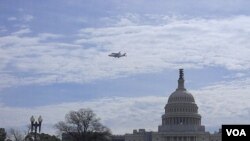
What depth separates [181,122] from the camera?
176 m

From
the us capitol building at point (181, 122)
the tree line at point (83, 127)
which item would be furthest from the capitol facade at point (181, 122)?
the tree line at point (83, 127)

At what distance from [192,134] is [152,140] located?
13597mm

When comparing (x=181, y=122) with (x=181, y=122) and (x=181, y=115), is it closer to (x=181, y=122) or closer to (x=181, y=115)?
(x=181, y=122)

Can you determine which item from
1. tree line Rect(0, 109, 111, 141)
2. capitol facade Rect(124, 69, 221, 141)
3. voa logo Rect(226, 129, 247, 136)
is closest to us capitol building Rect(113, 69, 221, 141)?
capitol facade Rect(124, 69, 221, 141)

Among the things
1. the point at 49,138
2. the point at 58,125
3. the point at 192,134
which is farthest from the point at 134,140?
the point at 58,125

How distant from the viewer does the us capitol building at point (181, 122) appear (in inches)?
6845

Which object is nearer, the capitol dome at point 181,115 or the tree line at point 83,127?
the tree line at point 83,127

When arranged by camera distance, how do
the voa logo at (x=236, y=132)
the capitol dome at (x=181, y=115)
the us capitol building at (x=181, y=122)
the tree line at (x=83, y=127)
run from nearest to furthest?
the voa logo at (x=236, y=132) < the tree line at (x=83, y=127) < the us capitol building at (x=181, y=122) < the capitol dome at (x=181, y=115)

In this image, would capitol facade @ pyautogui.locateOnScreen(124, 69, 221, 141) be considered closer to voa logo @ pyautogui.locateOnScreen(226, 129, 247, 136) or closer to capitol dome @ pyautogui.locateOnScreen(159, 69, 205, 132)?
capitol dome @ pyautogui.locateOnScreen(159, 69, 205, 132)

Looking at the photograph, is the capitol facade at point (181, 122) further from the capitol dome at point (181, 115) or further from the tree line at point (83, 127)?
the tree line at point (83, 127)

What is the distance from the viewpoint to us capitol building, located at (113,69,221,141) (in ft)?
570

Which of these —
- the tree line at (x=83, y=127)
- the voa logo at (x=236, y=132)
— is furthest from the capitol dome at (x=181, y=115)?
the voa logo at (x=236, y=132)

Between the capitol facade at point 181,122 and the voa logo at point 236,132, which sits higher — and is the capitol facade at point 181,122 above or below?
above

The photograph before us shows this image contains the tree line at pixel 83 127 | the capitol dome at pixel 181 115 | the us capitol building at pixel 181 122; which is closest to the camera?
the tree line at pixel 83 127
